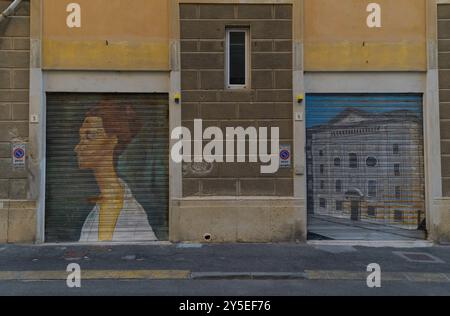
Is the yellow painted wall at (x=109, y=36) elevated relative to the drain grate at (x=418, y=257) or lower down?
elevated

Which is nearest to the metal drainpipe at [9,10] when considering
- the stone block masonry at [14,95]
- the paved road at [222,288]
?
the stone block masonry at [14,95]

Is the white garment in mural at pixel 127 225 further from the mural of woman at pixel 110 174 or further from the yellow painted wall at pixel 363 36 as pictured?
the yellow painted wall at pixel 363 36

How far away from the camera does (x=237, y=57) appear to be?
10.4m

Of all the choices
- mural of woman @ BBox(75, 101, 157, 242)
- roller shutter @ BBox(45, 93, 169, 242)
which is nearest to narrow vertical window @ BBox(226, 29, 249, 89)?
roller shutter @ BBox(45, 93, 169, 242)

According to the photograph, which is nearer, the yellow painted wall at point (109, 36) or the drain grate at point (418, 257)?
the drain grate at point (418, 257)

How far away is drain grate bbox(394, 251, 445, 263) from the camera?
883 centimetres

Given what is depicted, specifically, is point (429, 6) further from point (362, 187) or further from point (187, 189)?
point (187, 189)

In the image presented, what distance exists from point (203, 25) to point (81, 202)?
14.6ft

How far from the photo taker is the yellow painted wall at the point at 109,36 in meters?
10.2

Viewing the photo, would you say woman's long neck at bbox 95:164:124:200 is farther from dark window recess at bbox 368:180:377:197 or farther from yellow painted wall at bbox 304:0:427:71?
dark window recess at bbox 368:180:377:197

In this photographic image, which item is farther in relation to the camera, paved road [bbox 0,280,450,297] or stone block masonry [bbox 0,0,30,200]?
stone block masonry [bbox 0,0,30,200]

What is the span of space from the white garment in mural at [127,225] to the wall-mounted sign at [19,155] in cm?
173

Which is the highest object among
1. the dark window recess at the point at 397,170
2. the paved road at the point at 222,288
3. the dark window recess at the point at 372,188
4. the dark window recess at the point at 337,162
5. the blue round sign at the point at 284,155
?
the blue round sign at the point at 284,155

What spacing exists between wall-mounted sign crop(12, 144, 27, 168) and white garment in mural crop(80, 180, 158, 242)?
173cm
